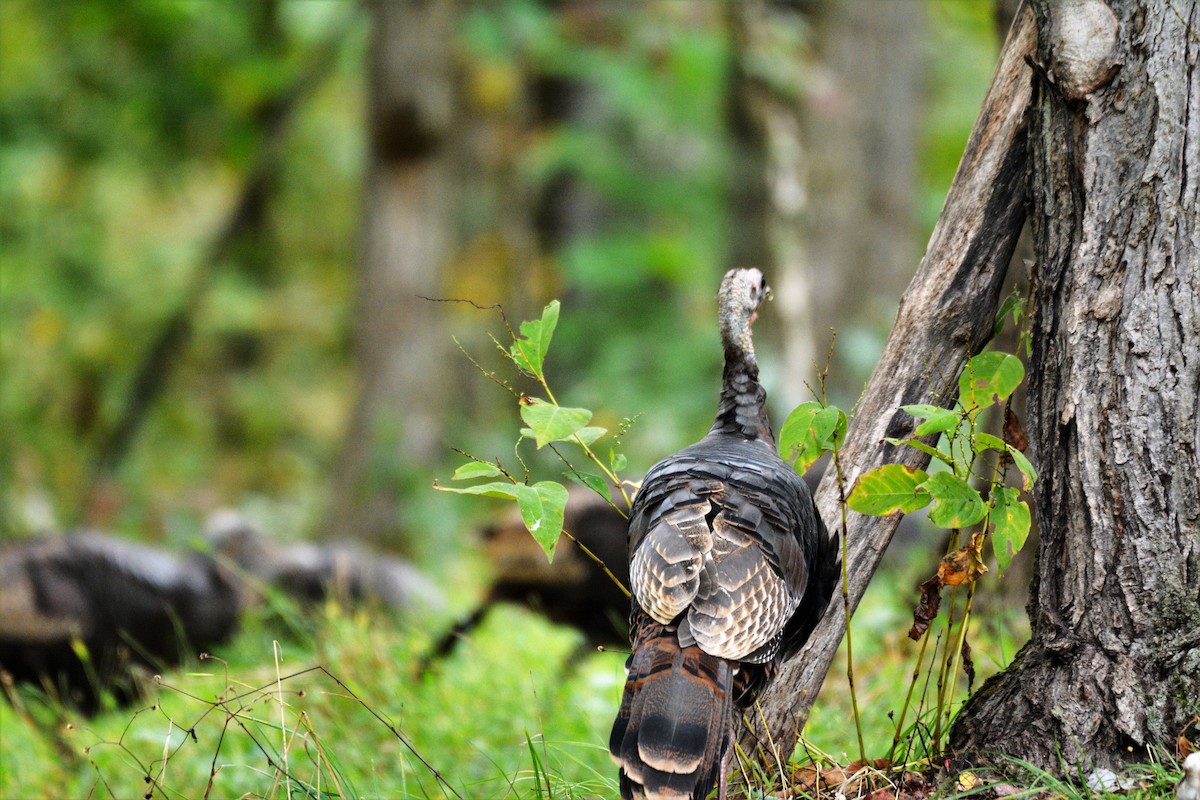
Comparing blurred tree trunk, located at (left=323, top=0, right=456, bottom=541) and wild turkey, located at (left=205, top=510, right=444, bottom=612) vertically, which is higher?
blurred tree trunk, located at (left=323, top=0, right=456, bottom=541)

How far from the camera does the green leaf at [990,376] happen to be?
2.61 meters

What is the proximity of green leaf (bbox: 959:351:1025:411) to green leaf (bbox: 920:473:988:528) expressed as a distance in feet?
0.68

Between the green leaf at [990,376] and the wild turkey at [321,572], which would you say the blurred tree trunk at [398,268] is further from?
the green leaf at [990,376]

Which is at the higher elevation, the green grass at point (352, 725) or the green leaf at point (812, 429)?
the green leaf at point (812, 429)

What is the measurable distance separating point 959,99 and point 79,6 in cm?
1088

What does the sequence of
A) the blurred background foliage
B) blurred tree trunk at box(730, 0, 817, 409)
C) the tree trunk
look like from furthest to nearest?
1. the blurred background foliage
2. blurred tree trunk at box(730, 0, 817, 409)
3. the tree trunk

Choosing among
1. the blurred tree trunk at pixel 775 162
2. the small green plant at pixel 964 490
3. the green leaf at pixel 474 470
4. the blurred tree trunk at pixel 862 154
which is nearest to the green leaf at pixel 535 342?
the green leaf at pixel 474 470

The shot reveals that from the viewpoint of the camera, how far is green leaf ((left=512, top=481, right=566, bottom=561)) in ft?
8.02

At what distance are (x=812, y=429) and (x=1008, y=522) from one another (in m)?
0.48

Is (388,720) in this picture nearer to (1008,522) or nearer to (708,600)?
(708,600)

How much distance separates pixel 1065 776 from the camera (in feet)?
8.38

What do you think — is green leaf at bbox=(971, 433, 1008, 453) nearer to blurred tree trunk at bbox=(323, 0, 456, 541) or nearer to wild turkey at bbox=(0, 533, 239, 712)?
wild turkey at bbox=(0, 533, 239, 712)

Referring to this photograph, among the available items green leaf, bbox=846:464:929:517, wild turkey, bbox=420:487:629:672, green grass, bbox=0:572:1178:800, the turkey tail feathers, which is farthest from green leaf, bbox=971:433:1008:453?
wild turkey, bbox=420:487:629:672

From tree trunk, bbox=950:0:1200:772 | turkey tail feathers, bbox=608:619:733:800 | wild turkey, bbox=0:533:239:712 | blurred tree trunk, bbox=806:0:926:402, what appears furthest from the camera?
blurred tree trunk, bbox=806:0:926:402
